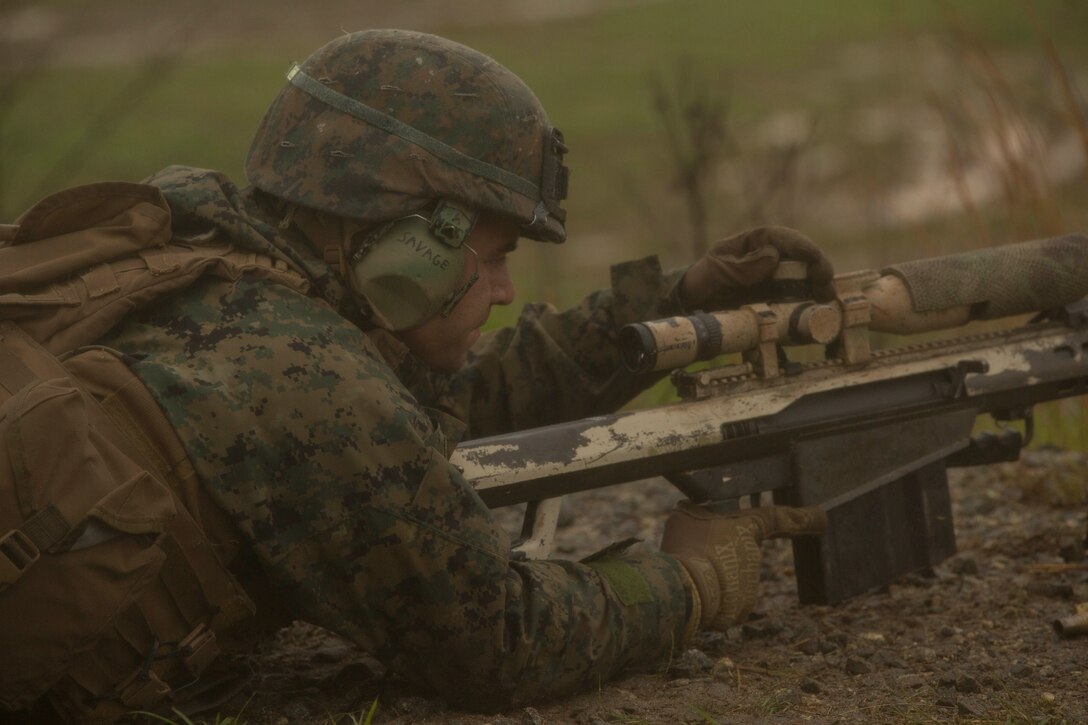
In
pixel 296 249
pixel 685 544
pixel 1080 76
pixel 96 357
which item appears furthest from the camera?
pixel 1080 76

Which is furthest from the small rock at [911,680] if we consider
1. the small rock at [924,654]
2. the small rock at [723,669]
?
the small rock at [723,669]

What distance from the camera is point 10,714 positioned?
3.34 m

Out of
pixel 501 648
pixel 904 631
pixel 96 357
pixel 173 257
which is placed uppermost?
pixel 173 257

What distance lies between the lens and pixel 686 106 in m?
7.71

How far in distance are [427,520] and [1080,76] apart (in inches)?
532

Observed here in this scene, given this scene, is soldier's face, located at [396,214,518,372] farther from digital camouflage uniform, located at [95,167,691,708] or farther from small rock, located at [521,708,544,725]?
small rock, located at [521,708,544,725]

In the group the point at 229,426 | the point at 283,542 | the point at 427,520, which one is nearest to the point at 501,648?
the point at 427,520

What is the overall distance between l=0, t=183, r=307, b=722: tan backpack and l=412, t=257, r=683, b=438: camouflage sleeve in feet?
4.00

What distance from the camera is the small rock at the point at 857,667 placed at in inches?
159

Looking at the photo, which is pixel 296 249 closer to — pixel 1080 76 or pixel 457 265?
pixel 457 265

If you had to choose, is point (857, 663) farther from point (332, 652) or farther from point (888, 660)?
point (332, 652)

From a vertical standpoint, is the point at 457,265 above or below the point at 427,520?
above

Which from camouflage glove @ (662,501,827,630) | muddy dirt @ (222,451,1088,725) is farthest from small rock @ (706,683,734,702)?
camouflage glove @ (662,501,827,630)

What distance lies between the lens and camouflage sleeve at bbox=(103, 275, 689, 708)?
3309 millimetres
